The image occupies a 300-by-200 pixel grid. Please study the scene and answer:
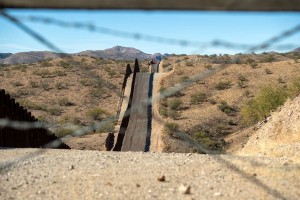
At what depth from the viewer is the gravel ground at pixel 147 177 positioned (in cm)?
614

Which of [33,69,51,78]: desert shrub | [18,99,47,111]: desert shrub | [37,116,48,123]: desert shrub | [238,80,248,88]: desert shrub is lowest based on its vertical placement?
[37,116,48,123]: desert shrub

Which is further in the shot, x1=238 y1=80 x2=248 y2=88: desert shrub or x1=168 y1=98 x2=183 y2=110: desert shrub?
x1=238 y1=80 x2=248 y2=88: desert shrub

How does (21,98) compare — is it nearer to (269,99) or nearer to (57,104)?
(57,104)

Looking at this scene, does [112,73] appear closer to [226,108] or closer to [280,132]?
[226,108]

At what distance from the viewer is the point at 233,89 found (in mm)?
37719

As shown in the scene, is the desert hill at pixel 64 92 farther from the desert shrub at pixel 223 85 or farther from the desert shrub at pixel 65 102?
the desert shrub at pixel 223 85

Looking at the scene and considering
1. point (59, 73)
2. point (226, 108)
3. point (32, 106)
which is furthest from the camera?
point (59, 73)

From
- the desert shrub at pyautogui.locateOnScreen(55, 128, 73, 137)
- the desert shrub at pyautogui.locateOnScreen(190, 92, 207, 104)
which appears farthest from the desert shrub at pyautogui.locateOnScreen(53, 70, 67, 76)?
the desert shrub at pyautogui.locateOnScreen(55, 128, 73, 137)

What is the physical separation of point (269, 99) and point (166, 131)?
710 centimetres

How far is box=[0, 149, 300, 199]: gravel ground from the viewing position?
6.14m

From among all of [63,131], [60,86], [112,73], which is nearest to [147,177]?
[63,131]

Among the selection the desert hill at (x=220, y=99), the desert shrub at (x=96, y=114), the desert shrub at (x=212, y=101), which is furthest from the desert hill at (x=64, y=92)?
the desert shrub at (x=212, y=101)

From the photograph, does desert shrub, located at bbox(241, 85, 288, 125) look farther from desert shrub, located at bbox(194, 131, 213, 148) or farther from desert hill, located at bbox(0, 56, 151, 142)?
desert hill, located at bbox(0, 56, 151, 142)

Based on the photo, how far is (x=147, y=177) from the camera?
6.93 m
